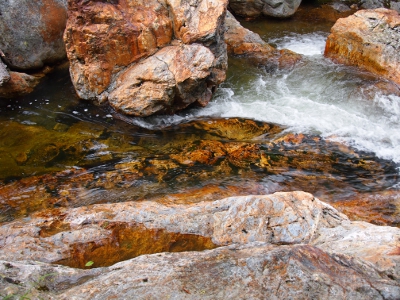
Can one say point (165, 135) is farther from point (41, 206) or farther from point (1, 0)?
point (1, 0)

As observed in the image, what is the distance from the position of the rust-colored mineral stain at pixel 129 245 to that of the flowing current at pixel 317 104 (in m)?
3.75

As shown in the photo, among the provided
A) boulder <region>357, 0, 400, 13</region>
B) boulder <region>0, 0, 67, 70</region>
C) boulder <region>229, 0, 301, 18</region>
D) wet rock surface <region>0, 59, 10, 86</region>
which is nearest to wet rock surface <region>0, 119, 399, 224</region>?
wet rock surface <region>0, 59, 10, 86</region>

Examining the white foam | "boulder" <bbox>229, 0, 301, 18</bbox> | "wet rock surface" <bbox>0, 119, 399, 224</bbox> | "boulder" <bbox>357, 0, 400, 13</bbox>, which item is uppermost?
"boulder" <bbox>357, 0, 400, 13</bbox>

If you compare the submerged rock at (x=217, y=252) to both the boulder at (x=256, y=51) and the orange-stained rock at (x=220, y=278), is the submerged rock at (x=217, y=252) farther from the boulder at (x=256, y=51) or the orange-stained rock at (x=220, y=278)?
the boulder at (x=256, y=51)

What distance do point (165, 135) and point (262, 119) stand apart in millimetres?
2222

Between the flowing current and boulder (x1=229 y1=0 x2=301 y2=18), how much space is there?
4176 mm

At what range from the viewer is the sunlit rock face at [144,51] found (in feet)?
23.4

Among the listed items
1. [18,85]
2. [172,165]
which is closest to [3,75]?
[18,85]

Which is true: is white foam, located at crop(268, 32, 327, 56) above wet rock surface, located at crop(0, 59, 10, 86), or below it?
above

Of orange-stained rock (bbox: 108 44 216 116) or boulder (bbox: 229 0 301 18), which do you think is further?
boulder (bbox: 229 0 301 18)

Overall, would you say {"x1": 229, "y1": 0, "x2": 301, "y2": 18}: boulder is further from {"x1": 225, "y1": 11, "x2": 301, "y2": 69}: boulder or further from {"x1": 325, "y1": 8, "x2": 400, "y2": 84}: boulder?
{"x1": 325, "y1": 8, "x2": 400, "y2": 84}: boulder

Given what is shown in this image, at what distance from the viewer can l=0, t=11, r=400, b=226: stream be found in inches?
207

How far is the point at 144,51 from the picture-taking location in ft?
24.8

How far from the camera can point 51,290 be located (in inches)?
105
